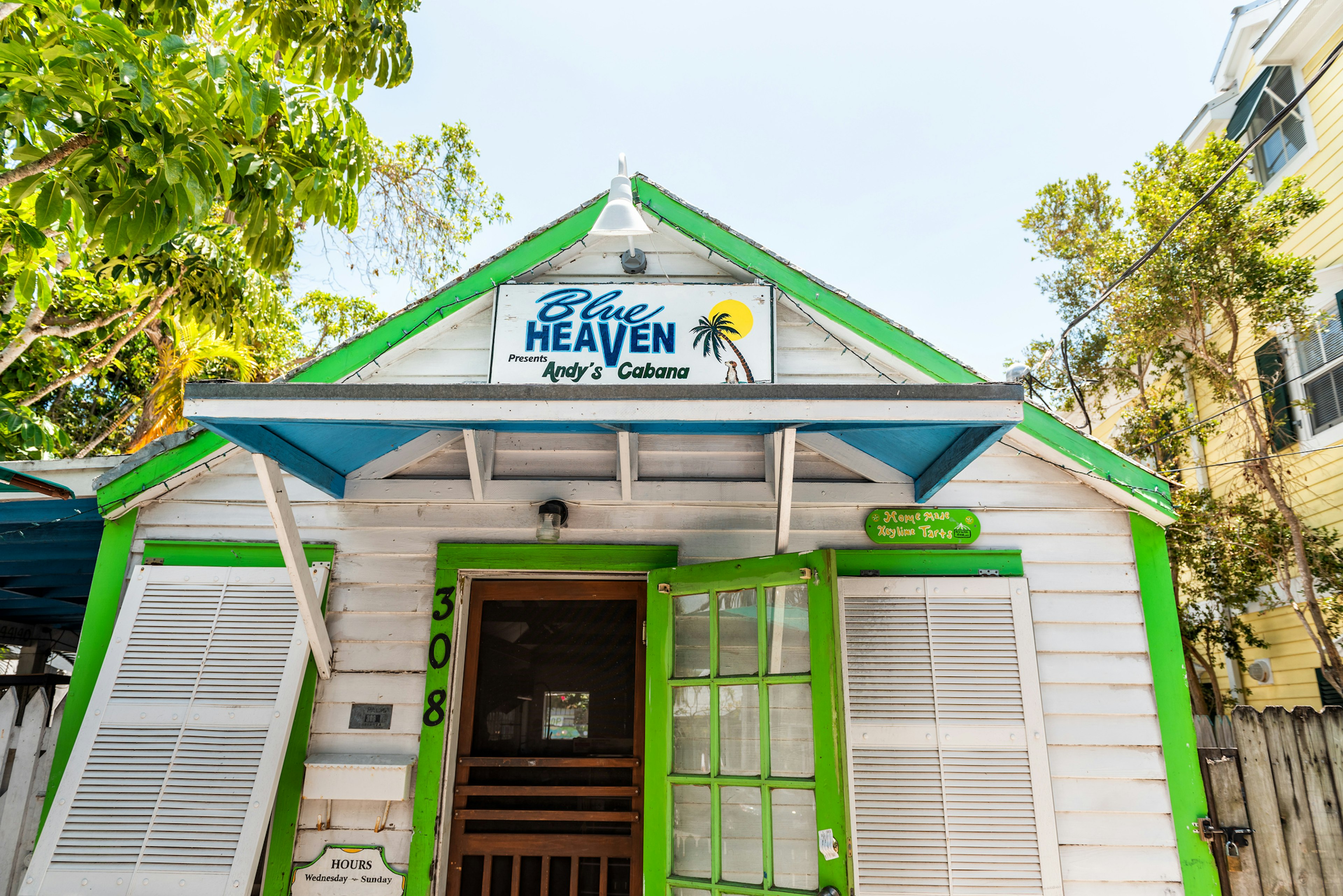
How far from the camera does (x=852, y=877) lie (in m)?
3.05

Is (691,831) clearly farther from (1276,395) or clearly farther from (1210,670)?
(1276,395)

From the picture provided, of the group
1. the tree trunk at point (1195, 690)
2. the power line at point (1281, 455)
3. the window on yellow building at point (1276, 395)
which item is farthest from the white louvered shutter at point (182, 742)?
the window on yellow building at point (1276, 395)

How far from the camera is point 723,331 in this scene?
415 cm

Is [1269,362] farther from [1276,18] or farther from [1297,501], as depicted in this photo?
[1276,18]

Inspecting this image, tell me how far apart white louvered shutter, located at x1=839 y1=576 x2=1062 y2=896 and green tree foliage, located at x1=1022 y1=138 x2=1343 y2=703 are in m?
5.74

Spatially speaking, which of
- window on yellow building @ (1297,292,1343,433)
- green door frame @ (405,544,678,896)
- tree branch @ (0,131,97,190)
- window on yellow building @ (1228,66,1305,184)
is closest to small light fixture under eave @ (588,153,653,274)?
green door frame @ (405,544,678,896)

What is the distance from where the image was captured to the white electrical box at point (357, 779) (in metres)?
3.70

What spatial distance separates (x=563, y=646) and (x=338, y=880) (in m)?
1.50

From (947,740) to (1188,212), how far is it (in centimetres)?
522

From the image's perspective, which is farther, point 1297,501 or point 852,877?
point 1297,501

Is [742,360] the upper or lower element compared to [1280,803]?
upper

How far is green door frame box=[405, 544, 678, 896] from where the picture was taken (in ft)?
12.3

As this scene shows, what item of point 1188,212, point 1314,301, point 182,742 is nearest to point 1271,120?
point 1314,301

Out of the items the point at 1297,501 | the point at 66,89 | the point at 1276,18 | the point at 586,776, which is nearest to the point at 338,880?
the point at 586,776
